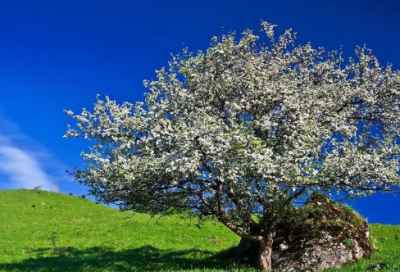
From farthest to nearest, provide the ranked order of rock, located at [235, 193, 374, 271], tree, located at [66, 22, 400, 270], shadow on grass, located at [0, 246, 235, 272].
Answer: shadow on grass, located at [0, 246, 235, 272] → rock, located at [235, 193, 374, 271] → tree, located at [66, 22, 400, 270]

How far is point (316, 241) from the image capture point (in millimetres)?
25688

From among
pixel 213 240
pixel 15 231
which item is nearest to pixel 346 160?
pixel 213 240

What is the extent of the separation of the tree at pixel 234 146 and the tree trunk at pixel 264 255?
58 millimetres

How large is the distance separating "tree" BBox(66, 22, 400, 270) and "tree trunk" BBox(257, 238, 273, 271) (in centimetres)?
6

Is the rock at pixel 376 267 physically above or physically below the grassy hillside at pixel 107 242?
below

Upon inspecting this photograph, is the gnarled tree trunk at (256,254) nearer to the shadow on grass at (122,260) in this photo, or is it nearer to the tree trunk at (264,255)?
the tree trunk at (264,255)

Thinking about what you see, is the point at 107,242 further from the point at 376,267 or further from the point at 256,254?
the point at 376,267

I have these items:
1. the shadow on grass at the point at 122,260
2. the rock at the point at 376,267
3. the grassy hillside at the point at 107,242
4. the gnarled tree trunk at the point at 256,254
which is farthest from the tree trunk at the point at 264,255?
the rock at the point at 376,267

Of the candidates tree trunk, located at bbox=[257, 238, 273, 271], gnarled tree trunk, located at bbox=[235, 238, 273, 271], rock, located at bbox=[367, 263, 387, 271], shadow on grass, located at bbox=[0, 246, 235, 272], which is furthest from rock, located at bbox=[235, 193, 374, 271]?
rock, located at bbox=[367, 263, 387, 271]

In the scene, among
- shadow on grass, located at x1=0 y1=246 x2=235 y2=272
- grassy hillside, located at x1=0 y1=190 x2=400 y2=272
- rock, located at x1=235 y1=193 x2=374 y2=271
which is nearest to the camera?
rock, located at x1=235 y1=193 x2=374 y2=271

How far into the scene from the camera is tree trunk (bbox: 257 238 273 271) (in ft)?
79.2

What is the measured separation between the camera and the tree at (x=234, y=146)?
19.0m

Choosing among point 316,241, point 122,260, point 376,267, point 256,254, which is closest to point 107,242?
point 122,260

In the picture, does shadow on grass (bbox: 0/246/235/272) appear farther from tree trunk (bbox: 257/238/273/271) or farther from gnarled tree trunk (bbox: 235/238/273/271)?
tree trunk (bbox: 257/238/273/271)
